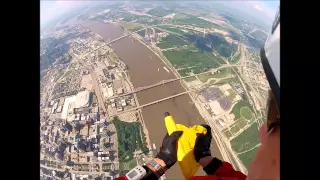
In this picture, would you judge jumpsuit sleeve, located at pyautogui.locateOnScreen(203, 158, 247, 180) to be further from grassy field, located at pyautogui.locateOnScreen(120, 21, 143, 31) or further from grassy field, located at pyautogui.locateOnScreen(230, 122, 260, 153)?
grassy field, located at pyautogui.locateOnScreen(120, 21, 143, 31)

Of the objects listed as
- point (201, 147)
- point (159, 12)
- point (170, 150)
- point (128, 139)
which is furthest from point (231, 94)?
point (159, 12)

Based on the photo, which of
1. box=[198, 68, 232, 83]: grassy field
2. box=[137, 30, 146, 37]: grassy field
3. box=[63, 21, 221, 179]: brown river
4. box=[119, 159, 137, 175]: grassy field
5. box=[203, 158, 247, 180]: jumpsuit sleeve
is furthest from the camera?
box=[137, 30, 146, 37]: grassy field

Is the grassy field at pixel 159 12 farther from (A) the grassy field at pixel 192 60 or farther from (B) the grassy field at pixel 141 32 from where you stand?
(A) the grassy field at pixel 192 60

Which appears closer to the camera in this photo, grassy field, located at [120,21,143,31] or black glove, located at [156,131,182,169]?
black glove, located at [156,131,182,169]

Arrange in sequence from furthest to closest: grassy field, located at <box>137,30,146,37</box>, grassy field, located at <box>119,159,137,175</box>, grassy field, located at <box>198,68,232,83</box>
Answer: grassy field, located at <box>137,30,146,37</box>
grassy field, located at <box>198,68,232,83</box>
grassy field, located at <box>119,159,137,175</box>

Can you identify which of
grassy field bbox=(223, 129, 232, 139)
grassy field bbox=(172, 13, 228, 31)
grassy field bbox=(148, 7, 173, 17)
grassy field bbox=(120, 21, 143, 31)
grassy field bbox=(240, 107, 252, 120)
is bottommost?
grassy field bbox=(223, 129, 232, 139)

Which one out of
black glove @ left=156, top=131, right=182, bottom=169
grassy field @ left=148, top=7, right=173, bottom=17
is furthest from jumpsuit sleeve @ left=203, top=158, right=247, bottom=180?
grassy field @ left=148, top=7, right=173, bottom=17
